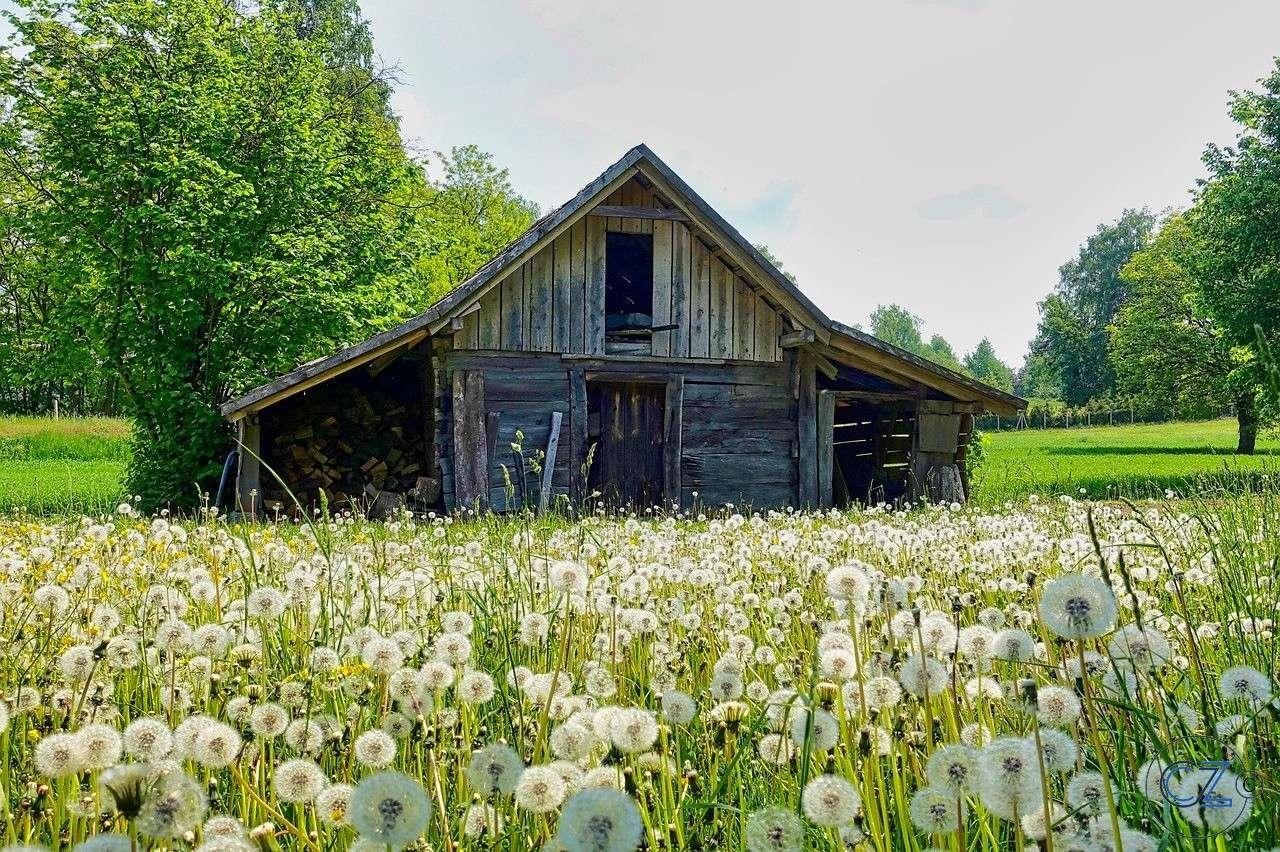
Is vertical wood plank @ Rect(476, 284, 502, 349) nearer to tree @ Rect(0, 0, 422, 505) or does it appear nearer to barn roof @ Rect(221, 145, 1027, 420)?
barn roof @ Rect(221, 145, 1027, 420)

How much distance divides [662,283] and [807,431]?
3.31 meters

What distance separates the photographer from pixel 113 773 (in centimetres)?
101

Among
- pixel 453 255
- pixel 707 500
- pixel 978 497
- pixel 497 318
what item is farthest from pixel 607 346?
pixel 453 255

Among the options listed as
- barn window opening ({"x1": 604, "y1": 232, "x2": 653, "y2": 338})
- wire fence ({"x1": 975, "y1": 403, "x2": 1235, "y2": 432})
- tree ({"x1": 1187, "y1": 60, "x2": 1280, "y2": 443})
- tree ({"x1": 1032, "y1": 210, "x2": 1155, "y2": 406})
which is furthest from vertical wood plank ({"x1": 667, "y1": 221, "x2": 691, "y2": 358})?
tree ({"x1": 1032, "y1": 210, "x2": 1155, "y2": 406})

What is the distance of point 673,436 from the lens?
47.3 feet

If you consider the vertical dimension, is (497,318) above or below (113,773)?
above

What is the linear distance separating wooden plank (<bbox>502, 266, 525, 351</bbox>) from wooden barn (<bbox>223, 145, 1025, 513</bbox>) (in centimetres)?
2

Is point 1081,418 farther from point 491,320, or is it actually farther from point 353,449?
point 491,320

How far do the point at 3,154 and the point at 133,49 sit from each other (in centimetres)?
308

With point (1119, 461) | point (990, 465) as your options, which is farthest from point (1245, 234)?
point (1119, 461)

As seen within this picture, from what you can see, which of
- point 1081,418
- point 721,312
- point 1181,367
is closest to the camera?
point 721,312

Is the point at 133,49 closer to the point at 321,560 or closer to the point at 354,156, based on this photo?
the point at 354,156

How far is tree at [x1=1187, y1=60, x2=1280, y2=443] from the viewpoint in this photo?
69.8ft

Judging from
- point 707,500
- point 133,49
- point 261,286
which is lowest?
point 707,500
